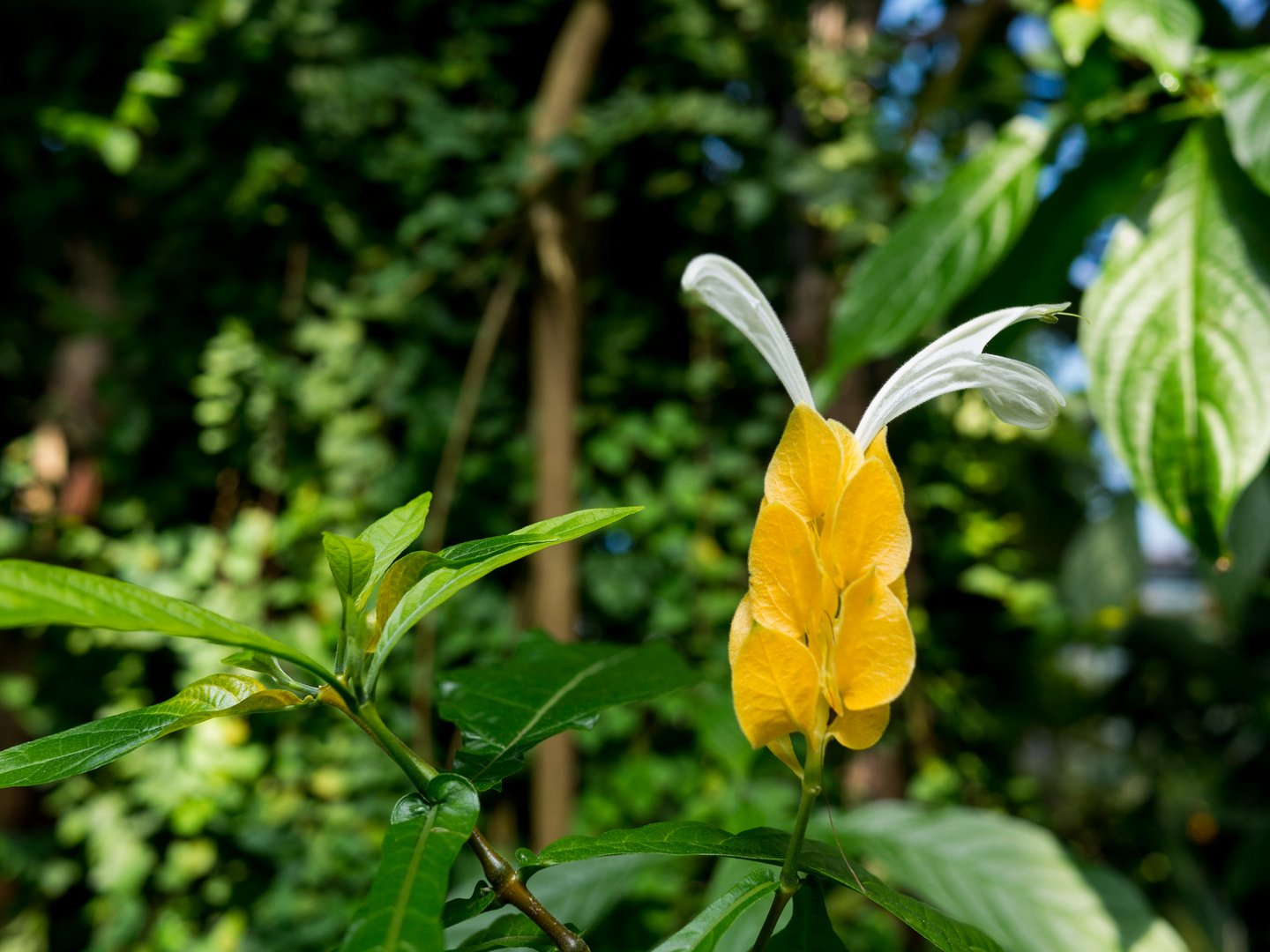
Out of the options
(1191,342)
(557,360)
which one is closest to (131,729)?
(1191,342)

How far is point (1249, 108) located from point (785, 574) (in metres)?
0.46

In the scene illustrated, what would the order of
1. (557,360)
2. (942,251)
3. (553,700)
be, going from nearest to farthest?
(553,700) → (942,251) → (557,360)

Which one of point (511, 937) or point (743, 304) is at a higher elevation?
point (743, 304)

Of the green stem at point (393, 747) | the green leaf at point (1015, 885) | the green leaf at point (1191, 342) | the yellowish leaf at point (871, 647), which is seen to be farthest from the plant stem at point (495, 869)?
the green leaf at point (1015, 885)

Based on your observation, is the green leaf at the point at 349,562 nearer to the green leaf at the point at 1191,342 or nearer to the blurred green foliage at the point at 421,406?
the green leaf at the point at 1191,342

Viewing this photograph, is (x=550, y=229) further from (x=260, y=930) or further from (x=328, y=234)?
(x=260, y=930)

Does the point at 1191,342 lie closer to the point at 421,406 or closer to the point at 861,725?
the point at 861,725

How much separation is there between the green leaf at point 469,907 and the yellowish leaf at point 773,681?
0.09 metres

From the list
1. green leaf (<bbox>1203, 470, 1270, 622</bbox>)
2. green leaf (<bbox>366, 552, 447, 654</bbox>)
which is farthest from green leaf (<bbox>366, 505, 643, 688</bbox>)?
green leaf (<bbox>1203, 470, 1270, 622</bbox>)

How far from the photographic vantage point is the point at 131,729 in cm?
23

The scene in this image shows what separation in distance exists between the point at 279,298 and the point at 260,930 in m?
0.94

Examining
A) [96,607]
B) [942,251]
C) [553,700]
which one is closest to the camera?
[96,607]

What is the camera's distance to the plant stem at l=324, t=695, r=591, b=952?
0.21 metres

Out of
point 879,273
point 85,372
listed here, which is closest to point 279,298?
point 85,372
